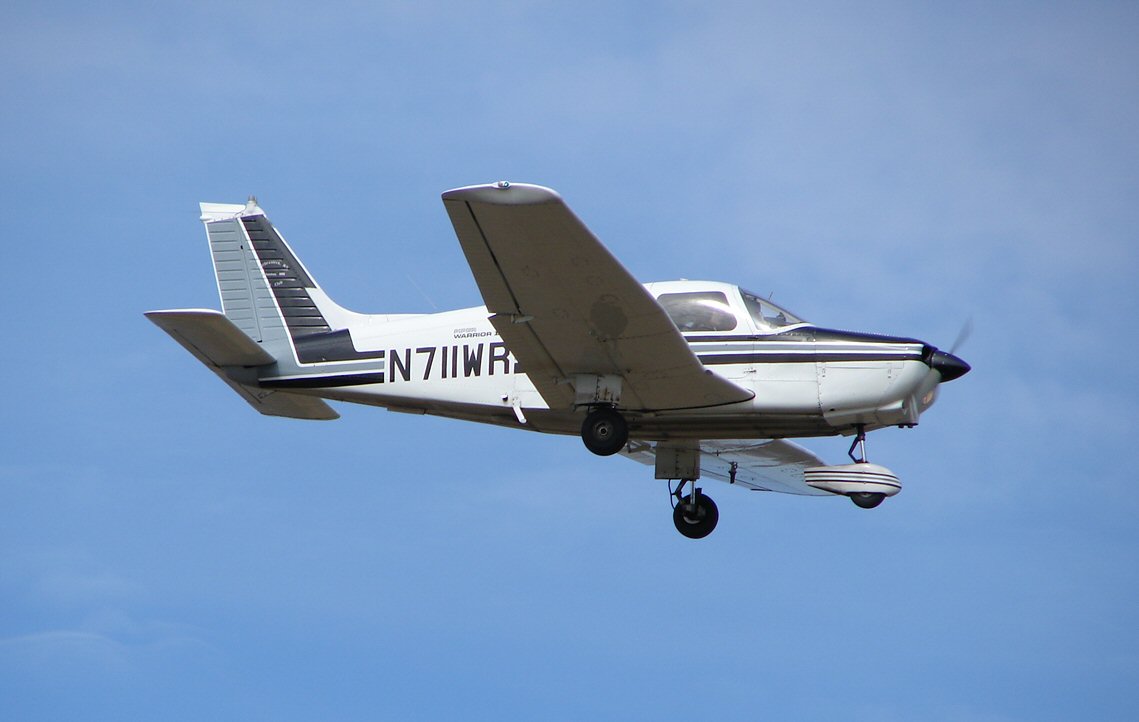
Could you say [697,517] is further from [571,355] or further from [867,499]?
[571,355]

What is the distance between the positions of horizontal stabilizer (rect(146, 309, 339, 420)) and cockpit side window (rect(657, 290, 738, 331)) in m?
4.73

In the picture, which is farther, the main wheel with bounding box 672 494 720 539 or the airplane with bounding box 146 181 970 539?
the main wheel with bounding box 672 494 720 539

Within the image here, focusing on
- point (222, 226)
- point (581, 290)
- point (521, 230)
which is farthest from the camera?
point (222, 226)

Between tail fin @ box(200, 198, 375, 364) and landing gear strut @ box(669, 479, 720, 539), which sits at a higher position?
tail fin @ box(200, 198, 375, 364)

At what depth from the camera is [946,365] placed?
15.5 metres

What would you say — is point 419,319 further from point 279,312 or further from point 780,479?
point 780,479

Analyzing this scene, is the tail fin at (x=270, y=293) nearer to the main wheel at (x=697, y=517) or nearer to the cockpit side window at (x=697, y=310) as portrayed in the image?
the cockpit side window at (x=697, y=310)

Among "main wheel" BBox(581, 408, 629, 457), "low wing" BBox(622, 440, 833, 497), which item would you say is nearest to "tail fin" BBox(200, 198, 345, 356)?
"main wheel" BBox(581, 408, 629, 457)

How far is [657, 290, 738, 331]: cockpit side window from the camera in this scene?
15.9m

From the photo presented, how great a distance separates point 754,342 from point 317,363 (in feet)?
17.6

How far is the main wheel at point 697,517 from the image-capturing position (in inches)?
694

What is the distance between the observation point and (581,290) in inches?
564

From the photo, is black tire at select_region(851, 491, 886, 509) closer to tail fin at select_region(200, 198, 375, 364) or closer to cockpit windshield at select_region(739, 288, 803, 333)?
cockpit windshield at select_region(739, 288, 803, 333)

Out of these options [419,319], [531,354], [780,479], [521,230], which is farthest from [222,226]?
[780,479]
